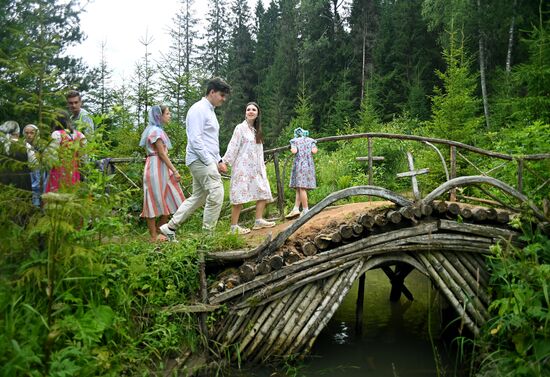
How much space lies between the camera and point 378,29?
1302 inches

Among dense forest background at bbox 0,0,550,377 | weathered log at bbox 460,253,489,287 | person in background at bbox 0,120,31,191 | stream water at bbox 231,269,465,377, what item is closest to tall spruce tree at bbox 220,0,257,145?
dense forest background at bbox 0,0,550,377

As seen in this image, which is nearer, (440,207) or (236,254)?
(236,254)

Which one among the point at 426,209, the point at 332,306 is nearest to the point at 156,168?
the point at 332,306

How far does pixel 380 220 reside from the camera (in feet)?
19.6

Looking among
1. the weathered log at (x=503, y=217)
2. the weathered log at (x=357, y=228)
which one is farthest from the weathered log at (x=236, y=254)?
the weathered log at (x=503, y=217)

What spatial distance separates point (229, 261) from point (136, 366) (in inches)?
66.1

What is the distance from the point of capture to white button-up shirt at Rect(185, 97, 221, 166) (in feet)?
19.1

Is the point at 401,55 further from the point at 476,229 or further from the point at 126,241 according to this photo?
the point at 126,241

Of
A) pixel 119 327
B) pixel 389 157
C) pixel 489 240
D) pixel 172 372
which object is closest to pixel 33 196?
pixel 119 327

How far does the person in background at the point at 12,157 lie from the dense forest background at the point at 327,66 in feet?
0.58

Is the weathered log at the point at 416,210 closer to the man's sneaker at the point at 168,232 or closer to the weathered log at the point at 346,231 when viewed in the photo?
the weathered log at the point at 346,231

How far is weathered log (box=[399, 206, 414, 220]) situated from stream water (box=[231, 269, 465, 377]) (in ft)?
3.78

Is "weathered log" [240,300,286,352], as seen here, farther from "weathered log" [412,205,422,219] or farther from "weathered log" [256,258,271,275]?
"weathered log" [412,205,422,219]

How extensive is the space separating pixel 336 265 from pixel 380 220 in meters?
0.81
